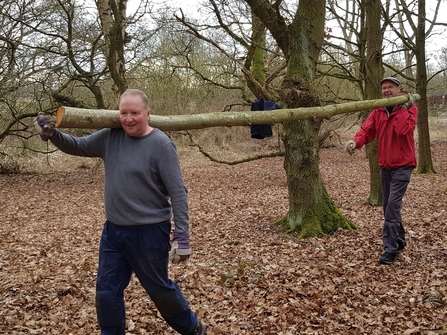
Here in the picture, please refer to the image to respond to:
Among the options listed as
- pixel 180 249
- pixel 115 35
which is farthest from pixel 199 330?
pixel 115 35

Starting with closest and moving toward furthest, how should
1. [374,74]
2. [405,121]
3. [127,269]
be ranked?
[127,269] < [405,121] < [374,74]

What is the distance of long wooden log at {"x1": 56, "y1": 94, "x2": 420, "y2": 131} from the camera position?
11.2 feet

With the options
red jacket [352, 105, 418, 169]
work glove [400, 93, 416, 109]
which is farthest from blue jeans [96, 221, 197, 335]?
work glove [400, 93, 416, 109]

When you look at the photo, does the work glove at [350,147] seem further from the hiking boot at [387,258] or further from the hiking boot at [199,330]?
the hiking boot at [199,330]

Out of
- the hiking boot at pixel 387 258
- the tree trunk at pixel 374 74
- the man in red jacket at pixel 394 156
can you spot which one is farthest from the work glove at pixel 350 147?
the tree trunk at pixel 374 74

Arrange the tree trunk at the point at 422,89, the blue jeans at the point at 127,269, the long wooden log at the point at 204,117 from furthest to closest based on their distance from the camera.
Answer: the tree trunk at the point at 422,89 < the long wooden log at the point at 204,117 < the blue jeans at the point at 127,269

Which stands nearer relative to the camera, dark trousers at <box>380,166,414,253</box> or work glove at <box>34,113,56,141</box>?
work glove at <box>34,113,56,141</box>

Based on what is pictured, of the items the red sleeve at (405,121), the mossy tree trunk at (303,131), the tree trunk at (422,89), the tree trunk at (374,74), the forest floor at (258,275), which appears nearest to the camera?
the forest floor at (258,275)

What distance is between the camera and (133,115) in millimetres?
3291

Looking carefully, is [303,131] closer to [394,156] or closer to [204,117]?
[394,156]

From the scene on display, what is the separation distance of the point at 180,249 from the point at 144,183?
1.82 ft

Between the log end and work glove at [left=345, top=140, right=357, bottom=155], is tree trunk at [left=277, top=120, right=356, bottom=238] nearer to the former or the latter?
work glove at [left=345, top=140, right=357, bottom=155]

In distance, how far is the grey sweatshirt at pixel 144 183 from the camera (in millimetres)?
3279

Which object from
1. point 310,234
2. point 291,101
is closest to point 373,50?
point 291,101
